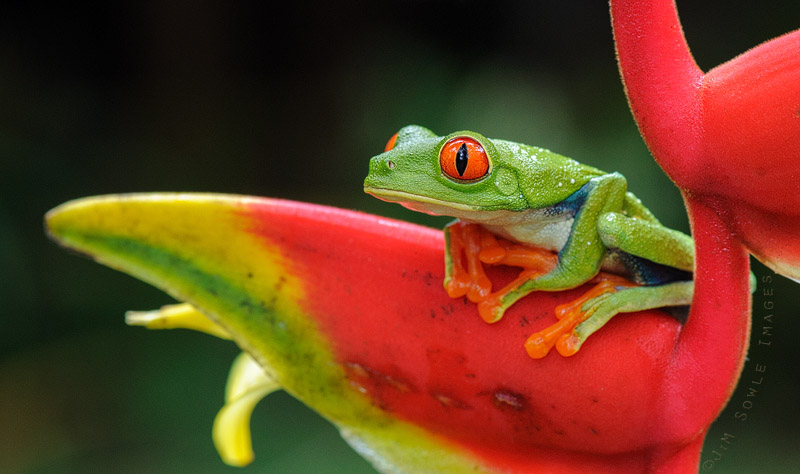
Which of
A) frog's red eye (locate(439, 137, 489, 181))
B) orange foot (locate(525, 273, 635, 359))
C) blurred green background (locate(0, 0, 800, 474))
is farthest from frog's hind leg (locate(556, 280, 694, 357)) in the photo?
blurred green background (locate(0, 0, 800, 474))

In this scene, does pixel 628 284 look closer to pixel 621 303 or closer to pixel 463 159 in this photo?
pixel 621 303

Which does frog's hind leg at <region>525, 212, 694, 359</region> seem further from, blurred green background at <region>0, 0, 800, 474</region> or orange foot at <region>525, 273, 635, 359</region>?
blurred green background at <region>0, 0, 800, 474</region>

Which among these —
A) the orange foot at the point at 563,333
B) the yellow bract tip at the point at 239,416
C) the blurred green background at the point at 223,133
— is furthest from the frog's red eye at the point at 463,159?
the blurred green background at the point at 223,133

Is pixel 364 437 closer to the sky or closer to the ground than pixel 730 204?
closer to the ground

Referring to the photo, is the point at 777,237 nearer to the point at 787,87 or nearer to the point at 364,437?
the point at 787,87

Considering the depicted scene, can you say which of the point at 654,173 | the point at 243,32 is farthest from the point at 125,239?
the point at 243,32

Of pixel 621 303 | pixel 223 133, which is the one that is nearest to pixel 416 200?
pixel 621 303

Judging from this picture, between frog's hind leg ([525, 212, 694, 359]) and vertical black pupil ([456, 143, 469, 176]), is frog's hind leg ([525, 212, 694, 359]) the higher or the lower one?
the lower one
